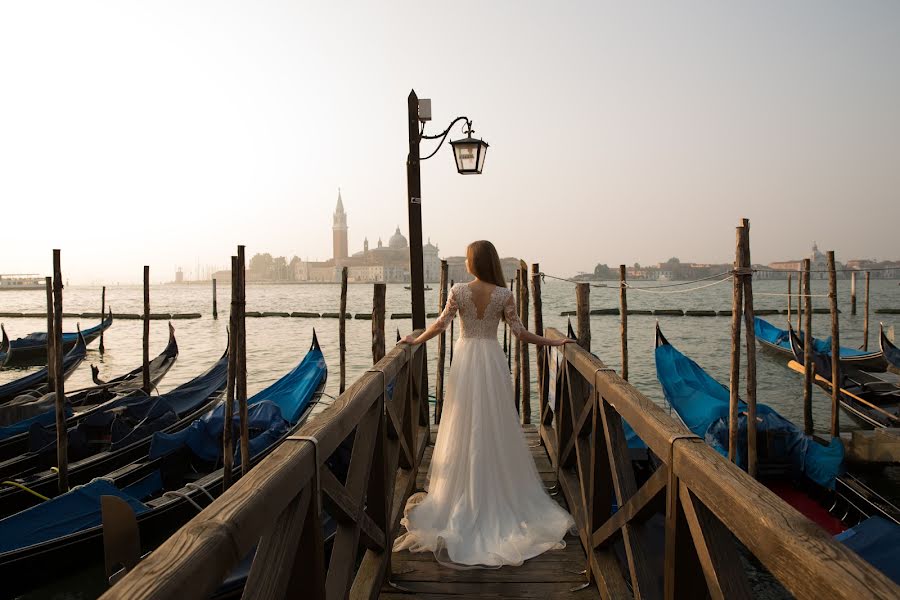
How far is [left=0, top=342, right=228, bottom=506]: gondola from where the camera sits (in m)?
5.46

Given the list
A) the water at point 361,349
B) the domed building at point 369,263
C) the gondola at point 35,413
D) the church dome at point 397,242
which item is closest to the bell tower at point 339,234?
the domed building at point 369,263

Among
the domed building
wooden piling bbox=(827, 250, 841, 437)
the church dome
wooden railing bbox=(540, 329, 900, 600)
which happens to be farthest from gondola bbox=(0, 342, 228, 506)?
the church dome

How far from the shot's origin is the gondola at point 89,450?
5457 mm

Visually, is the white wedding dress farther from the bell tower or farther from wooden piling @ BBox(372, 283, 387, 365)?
the bell tower

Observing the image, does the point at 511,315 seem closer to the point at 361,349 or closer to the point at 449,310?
the point at 449,310

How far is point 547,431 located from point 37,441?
5.41 m

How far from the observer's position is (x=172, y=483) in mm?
5402

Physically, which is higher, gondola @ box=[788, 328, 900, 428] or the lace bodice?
the lace bodice

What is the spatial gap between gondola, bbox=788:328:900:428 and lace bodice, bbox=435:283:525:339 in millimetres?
7015

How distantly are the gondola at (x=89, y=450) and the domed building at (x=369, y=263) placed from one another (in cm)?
8833

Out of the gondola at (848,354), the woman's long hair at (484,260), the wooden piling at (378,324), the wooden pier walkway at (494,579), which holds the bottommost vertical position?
the gondola at (848,354)

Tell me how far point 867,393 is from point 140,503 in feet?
32.8

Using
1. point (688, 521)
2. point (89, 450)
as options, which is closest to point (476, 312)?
point (688, 521)

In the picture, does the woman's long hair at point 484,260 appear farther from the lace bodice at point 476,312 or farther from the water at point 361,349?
the water at point 361,349
